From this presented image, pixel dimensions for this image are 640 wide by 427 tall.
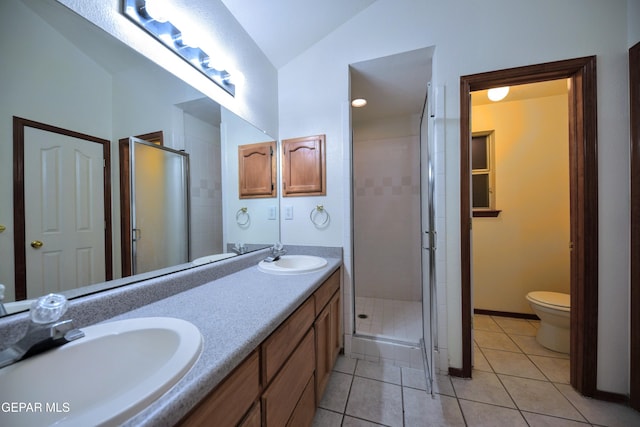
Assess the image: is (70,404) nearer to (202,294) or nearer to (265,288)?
(202,294)

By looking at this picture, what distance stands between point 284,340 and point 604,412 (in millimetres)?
1831

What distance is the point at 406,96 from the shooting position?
2.19 metres

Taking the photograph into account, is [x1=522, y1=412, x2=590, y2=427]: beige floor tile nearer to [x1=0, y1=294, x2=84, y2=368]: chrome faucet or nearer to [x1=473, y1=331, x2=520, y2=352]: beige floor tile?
[x1=473, y1=331, x2=520, y2=352]: beige floor tile

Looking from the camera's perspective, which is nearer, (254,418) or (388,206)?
→ (254,418)

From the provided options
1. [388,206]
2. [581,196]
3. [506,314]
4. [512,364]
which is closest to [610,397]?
[512,364]

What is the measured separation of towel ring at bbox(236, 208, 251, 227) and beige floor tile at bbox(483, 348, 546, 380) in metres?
2.03

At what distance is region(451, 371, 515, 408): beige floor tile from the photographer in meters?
1.34

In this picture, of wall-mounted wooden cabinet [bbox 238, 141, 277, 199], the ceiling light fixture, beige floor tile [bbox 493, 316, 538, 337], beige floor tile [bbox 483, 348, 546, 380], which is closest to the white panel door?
wall-mounted wooden cabinet [bbox 238, 141, 277, 199]

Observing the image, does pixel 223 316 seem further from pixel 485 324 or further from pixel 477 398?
pixel 485 324

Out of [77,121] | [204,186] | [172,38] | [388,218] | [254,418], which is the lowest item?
[254,418]

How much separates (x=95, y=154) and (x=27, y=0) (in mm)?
425

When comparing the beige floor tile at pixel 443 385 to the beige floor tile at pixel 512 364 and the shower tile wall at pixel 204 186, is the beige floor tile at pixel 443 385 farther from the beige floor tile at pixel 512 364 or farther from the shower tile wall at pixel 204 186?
the shower tile wall at pixel 204 186

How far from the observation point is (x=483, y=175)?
7.84 ft

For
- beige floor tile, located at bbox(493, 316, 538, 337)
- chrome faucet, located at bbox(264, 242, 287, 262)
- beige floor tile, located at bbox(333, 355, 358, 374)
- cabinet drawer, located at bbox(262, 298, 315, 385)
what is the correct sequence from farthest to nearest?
beige floor tile, located at bbox(493, 316, 538, 337), chrome faucet, located at bbox(264, 242, 287, 262), beige floor tile, located at bbox(333, 355, 358, 374), cabinet drawer, located at bbox(262, 298, 315, 385)
